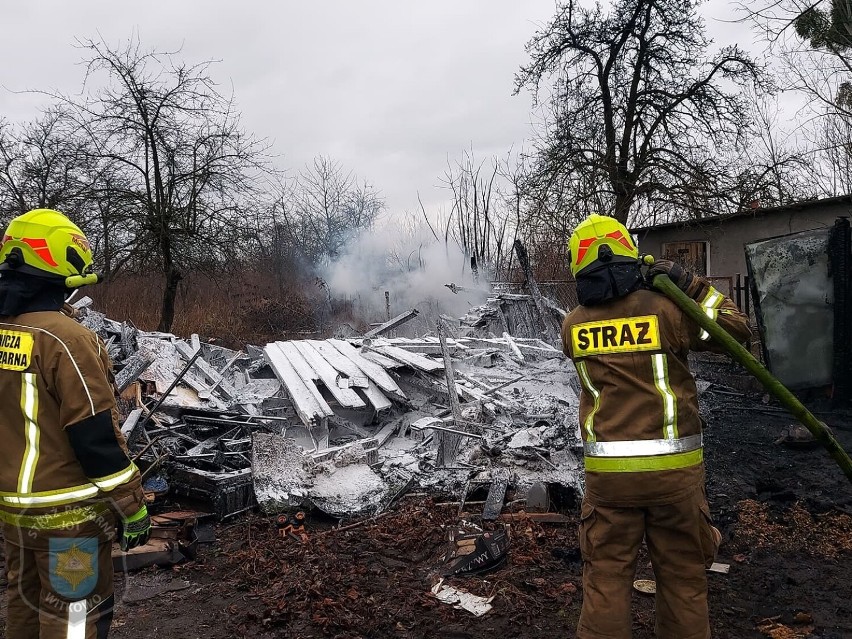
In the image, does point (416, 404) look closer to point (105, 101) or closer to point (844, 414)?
point (844, 414)

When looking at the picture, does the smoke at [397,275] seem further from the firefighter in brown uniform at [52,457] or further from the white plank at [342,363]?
the firefighter in brown uniform at [52,457]

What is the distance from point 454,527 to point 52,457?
3.16 metres

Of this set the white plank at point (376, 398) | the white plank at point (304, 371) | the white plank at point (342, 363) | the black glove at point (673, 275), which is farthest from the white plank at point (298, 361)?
the black glove at point (673, 275)

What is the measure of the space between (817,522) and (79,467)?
16.7 ft

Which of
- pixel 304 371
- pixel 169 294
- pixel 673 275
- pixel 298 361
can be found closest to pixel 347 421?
pixel 304 371

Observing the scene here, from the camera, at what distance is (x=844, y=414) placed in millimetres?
7000

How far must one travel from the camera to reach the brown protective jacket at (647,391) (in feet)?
7.95

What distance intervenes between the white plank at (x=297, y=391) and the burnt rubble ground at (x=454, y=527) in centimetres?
29

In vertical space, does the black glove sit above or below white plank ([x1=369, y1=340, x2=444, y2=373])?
above

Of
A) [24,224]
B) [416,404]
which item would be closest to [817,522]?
[416,404]

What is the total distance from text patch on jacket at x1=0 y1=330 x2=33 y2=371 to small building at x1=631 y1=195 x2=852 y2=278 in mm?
12713

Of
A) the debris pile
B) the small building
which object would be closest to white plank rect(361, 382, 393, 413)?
the debris pile

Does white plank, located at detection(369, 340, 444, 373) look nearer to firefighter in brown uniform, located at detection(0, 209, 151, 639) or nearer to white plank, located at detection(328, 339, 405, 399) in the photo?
white plank, located at detection(328, 339, 405, 399)

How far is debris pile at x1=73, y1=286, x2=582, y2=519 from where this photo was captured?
5.50 meters
